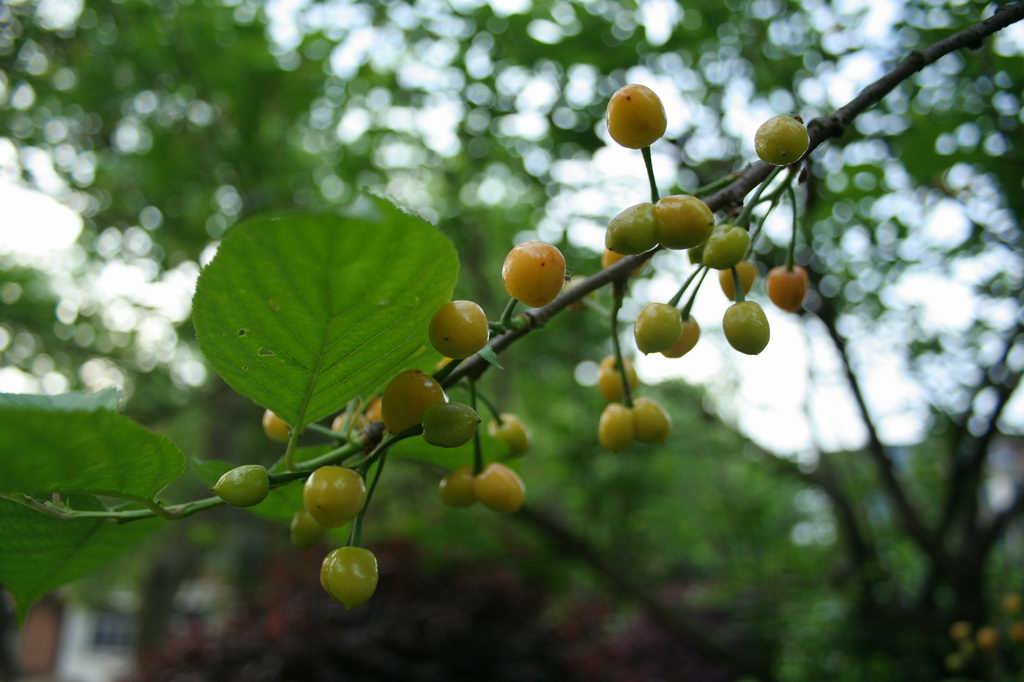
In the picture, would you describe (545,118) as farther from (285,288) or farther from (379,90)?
(285,288)

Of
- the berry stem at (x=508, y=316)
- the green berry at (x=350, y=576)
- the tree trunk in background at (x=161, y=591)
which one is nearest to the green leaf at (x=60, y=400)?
the green berry at (x=350, y=576)

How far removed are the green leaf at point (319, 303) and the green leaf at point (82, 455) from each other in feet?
0.37

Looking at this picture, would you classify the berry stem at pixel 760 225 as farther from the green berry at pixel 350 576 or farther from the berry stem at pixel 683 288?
the green berry at pixel 350 576

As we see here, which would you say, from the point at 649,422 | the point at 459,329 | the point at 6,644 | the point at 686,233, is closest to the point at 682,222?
the point at 686,233

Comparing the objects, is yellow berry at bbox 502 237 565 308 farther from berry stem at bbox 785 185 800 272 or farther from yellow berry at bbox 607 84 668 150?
berry stem at bbox 785 185 800 272

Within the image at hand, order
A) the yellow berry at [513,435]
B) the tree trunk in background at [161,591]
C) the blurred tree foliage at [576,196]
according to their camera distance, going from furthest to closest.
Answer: the tree trunk in background at [161,591], the blurred tree foliage at [576,196], the yellow berry at [513,435]

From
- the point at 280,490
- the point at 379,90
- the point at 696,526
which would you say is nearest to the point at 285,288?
the point at 280,490

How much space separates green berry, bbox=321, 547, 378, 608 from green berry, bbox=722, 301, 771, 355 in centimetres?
49

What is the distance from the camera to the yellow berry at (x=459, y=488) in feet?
3.31

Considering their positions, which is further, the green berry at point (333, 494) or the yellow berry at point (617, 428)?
the yellow berry at point (617, 428)

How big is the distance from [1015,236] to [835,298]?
1.24 m

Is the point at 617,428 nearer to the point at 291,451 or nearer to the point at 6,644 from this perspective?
the point at 291,451

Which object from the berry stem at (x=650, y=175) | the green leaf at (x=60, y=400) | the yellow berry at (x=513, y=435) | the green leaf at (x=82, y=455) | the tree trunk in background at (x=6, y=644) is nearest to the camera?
the green leaf at (x=82, y=455)

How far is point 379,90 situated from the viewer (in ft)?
15.8
